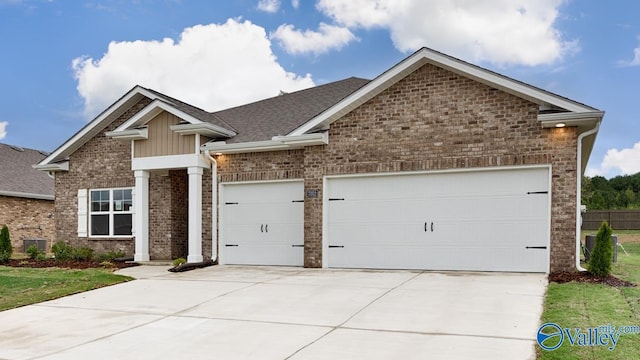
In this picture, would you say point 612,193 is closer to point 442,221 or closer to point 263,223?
point 442,221

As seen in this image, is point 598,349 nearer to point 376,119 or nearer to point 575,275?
point 575,275

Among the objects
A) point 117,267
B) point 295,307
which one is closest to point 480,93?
point 295,307

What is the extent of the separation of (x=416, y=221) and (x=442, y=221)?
599 millimetres

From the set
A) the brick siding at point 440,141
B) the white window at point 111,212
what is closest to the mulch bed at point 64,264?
the white window at point 111,212

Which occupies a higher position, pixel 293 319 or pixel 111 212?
pixel 111 212

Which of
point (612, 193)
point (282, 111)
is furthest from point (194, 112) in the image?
point (612, 193)

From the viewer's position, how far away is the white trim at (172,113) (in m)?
13.9

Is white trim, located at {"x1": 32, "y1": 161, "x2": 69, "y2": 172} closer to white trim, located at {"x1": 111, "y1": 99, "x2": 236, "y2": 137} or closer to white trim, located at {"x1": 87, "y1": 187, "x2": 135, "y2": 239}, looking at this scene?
white trim, located at {"x1": 87, "y1": 187, "x2": 135, "y2": 239}

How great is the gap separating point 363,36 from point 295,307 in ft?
38.3

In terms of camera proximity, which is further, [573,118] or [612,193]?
[612,193]

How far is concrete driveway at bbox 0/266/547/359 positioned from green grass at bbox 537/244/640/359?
268 millimetres

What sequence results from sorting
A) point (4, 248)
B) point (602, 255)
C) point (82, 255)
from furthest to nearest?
1. point (4, 248)
2. point (82, 255)
3. point (602, 255)

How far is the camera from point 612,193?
138 ft

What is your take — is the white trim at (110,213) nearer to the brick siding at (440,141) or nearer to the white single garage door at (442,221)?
the brick siding at (440,141)
